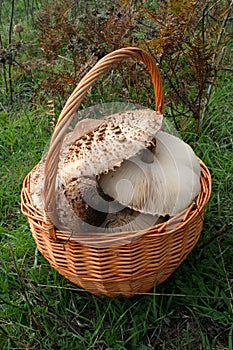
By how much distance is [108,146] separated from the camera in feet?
5.12

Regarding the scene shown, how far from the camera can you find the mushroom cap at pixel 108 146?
1538 millimetres

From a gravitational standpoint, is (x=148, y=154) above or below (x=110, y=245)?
above

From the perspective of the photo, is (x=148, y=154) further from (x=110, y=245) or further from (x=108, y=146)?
(x=110, y=245)

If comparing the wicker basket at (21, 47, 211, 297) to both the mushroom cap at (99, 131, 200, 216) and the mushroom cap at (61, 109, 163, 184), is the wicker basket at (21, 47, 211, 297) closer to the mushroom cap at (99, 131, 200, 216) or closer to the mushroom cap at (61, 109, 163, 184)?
the mushroom cap at (99, 131, 200, 216)

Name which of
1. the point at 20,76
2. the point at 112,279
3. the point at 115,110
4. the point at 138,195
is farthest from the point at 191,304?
the point at 20,76

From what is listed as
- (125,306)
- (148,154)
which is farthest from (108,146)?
(125,306)

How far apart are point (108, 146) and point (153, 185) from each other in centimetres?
23

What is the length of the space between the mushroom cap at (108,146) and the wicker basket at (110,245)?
0.17 meters

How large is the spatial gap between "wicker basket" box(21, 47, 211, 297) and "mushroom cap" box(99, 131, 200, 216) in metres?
0.06

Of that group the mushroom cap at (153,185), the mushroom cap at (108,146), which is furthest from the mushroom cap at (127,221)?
the mushroom cap at (108,146)

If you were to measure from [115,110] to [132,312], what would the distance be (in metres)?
1.22

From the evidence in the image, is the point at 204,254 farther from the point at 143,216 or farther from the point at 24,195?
the point at 24,195

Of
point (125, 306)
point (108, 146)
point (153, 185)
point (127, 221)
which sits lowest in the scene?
point (125, 306)

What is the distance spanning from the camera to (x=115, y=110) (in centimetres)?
254
